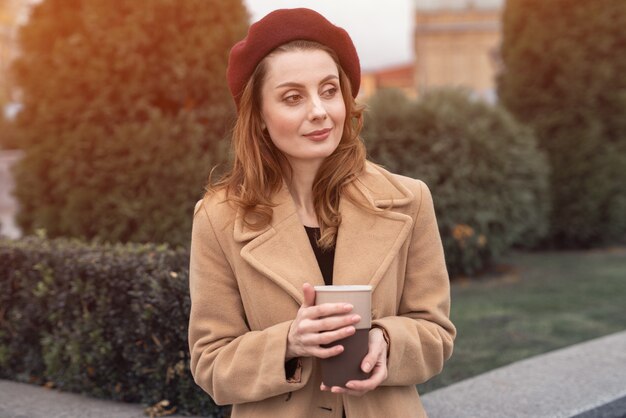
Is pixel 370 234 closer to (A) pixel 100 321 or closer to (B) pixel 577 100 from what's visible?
(A) pixel 100 321

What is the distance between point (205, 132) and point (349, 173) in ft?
10.7

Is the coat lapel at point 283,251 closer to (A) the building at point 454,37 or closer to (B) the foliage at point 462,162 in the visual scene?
(B) the foliage at point 462,162

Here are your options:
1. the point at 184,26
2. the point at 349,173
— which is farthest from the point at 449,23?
the point at 349,173

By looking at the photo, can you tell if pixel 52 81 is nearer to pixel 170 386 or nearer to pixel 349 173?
pixel 170 386

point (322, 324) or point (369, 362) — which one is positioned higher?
point (322, 324)

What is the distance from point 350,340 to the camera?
1.72 m

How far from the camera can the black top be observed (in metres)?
2.14

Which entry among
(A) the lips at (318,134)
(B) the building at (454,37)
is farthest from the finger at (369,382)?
(B) the building at (454,37)

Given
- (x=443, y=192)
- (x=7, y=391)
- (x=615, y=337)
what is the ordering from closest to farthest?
(x=7, y=391) < (x=615, y=337) < (x=443, y=192)

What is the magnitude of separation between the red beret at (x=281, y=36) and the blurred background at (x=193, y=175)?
101cm

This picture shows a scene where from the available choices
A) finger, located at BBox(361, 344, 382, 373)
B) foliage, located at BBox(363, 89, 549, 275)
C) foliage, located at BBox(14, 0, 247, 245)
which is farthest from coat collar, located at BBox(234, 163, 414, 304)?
foliage, located at BBox(363, 89, 549, 275)

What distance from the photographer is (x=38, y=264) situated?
408 cm

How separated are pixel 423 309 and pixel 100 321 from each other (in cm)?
220

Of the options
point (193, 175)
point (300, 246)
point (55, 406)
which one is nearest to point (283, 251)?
point (300, 246)
